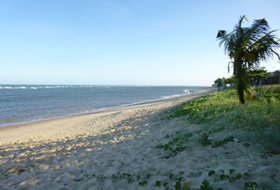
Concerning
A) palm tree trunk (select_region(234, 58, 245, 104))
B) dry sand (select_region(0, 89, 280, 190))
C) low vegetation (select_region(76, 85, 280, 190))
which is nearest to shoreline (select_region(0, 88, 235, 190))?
dry sand (select_region(0, 89, 280, 190))

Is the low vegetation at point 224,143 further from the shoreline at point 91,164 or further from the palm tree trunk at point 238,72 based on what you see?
the palm tree trunk at point 238,72

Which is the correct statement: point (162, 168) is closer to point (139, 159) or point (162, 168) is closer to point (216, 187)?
point (139, 159)

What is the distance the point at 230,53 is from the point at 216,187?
6770mm

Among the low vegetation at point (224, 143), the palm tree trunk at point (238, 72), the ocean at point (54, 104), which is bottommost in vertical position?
the ocean at point (54, 104)

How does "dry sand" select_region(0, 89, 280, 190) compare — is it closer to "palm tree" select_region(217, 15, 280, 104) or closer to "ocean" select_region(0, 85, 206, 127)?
"palm tree" select_region(217, 15, 280, 104)

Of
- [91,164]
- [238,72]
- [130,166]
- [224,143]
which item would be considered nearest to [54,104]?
[91,164]

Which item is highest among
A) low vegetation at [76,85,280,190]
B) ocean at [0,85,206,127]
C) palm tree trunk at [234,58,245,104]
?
palm tree trunk at [234,58,245,104]

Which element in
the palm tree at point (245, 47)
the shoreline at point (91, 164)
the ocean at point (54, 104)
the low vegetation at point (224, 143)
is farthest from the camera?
the ocean at point (54, 104)

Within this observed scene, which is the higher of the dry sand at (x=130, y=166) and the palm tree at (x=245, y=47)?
the palm tree at (x=245, y=47)

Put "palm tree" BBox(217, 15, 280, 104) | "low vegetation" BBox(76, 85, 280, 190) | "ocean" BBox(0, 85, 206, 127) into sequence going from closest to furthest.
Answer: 1. "low vegetation" BBox(76, 85, 280, 190)
2. "palm tree" BBox(217, 15, 280, 104)
3. "ocean" BBox(0, 85, 206, 127)

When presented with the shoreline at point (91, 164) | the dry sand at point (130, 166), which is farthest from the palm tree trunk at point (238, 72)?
the shoreline at point (91, 164)

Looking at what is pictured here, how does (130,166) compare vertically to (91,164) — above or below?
above

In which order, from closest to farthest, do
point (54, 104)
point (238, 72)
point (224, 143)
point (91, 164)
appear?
point (224, 143) < point (91, 164) < point (238, 72) < point (54, 104)

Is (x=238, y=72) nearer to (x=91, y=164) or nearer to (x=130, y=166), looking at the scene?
(x=130, y=166)
